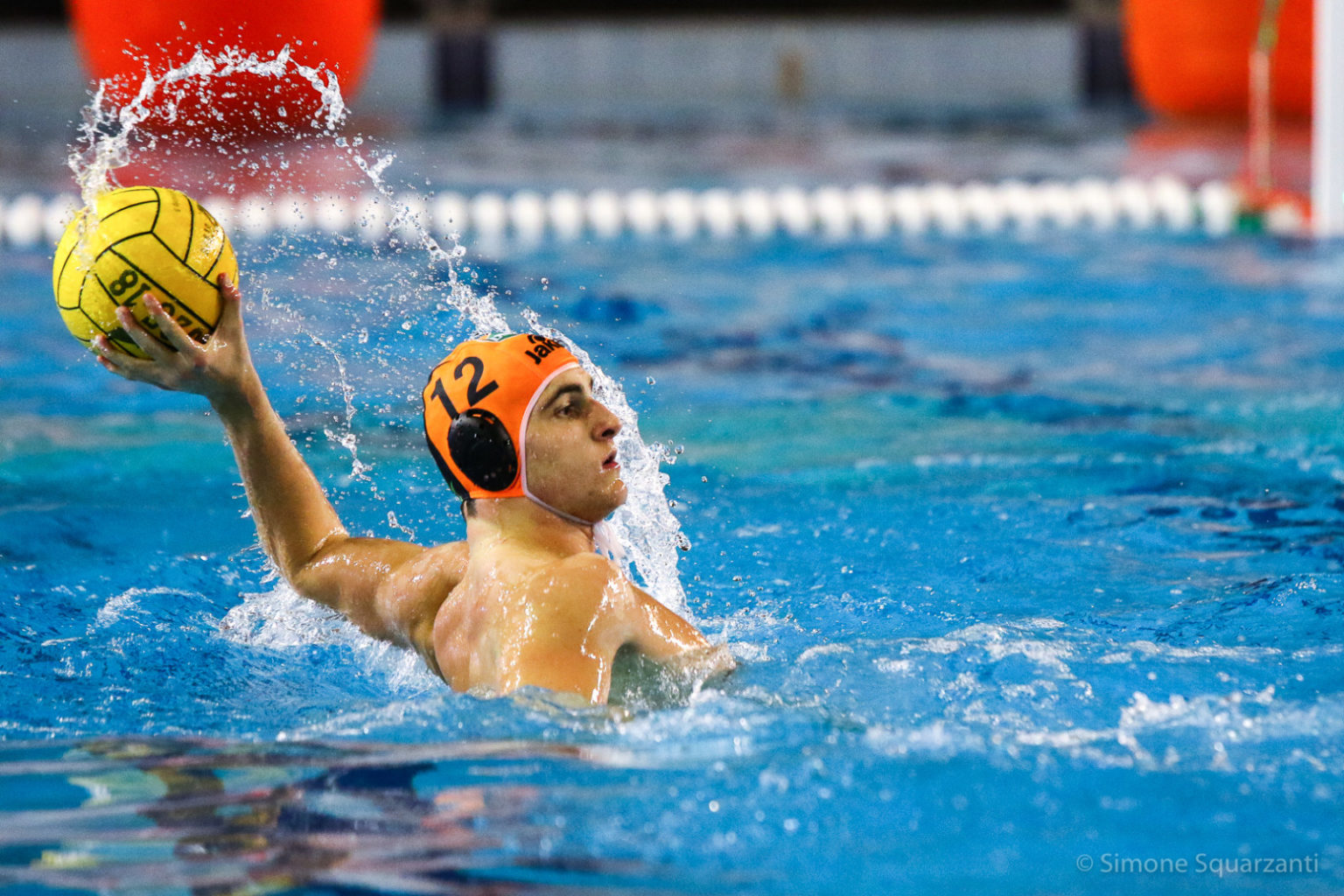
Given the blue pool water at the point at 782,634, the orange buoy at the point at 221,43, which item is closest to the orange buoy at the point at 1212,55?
the blue pool water at the point at 782,634

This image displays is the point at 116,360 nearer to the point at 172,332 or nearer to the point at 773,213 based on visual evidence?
the point at 172,332

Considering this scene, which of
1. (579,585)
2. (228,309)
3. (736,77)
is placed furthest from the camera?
(736,77)

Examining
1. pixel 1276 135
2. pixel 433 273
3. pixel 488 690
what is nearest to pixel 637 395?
pixel 433 273

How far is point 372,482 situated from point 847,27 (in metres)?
8.43

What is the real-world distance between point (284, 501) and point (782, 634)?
86cm

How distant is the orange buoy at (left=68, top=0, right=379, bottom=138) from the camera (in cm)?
721

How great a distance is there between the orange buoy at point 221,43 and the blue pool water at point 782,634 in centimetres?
204

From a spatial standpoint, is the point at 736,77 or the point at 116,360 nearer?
the point at 116,360

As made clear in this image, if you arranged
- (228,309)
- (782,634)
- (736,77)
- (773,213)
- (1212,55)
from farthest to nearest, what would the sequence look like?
(736,77) < (1212,55) < (773,213) < (782,634) < (228,309)

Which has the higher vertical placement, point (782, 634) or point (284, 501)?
point (284, 501)

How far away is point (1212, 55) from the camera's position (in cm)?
899

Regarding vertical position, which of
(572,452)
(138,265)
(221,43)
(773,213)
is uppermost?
(221,43)

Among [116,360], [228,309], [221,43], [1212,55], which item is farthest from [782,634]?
[1212,55]

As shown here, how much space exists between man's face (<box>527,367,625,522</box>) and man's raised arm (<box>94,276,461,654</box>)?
0.28 m
